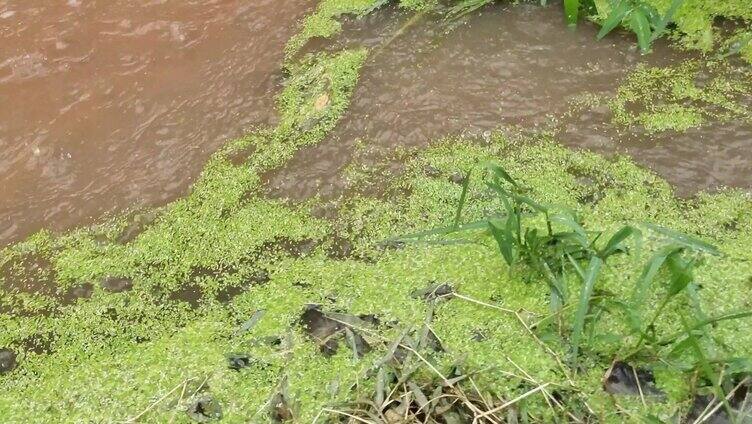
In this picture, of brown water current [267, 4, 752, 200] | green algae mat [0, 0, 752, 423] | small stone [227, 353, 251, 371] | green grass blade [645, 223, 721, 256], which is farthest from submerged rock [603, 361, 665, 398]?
small stone [227, 353, 251, 371]

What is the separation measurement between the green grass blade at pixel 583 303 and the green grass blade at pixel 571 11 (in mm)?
1192

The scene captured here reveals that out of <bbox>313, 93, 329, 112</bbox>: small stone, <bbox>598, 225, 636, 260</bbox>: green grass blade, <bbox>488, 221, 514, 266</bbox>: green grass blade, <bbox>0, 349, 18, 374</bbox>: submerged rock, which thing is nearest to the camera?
<bbox>598, 225, 636, 260</bbox>: green grass blade

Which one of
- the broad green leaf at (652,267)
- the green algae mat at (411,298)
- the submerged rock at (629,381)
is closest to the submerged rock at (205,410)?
the green algae mat at (411,298)

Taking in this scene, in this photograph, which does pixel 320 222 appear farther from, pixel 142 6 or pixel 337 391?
pixel 142 6

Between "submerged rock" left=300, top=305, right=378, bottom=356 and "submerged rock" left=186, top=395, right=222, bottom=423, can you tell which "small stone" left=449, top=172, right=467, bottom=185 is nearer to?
"submerged rock" left=300, top=305, right=378, bottom=356

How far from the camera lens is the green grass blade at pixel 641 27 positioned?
2.29 metres

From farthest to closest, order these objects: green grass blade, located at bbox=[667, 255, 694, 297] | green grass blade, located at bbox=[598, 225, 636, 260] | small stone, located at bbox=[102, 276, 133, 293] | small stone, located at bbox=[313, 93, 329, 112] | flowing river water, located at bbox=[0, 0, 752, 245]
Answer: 1. small stone, located at bbox=[313, 93, 329, 112]
2. flowing river water, located at bbox=[0, 0, 752, 245]
3. small stone, located at bbox=[102, 276, 133, 293]
4. green grass blade, located at bbox=[598, 225, 636, 260]
5. green grass blade, located at bbox=[667, 255, 694, 297]

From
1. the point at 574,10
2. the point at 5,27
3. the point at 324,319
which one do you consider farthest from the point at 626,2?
the point at 5,27

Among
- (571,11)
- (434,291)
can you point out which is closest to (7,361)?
(434,291)

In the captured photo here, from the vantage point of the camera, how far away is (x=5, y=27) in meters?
2.92

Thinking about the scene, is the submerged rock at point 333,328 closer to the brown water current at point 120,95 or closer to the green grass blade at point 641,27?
the brown water current at point 120,95

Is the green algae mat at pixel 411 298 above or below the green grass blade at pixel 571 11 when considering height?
below

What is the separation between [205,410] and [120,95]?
1.41m

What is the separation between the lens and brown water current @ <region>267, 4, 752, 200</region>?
2074 millimetres
